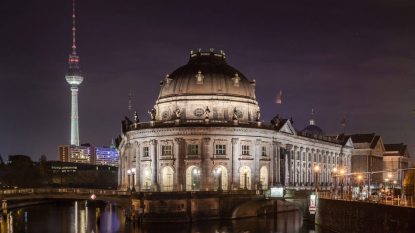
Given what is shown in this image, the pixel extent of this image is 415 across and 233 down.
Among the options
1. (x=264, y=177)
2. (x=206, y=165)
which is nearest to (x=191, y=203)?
(x=206, y=165)

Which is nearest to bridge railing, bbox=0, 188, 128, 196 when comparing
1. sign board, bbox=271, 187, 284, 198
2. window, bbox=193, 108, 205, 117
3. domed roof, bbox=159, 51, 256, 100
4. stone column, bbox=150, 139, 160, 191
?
stone column, bbox=150, 139, 160, 191

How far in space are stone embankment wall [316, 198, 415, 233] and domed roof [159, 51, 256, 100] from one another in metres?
46.4

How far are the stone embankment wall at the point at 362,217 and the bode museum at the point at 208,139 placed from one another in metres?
28.8

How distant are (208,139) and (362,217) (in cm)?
5988

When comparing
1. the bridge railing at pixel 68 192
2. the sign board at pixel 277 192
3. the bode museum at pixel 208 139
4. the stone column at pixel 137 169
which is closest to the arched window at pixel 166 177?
the bode museum at pixel 208 139

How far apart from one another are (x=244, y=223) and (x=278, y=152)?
111 ft

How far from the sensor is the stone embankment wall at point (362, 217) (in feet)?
210

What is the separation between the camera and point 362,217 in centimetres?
7838

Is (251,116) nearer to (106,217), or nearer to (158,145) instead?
(158,145)

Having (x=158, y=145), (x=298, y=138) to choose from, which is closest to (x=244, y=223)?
(x=158, y=145)

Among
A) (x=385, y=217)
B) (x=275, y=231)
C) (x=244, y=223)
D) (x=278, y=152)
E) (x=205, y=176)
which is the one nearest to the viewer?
(x=385, y=217)

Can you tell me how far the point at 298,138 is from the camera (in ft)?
536

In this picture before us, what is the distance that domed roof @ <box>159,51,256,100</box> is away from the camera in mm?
147375

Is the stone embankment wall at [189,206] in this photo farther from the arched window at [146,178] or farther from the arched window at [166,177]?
the arched window at [146,178]
